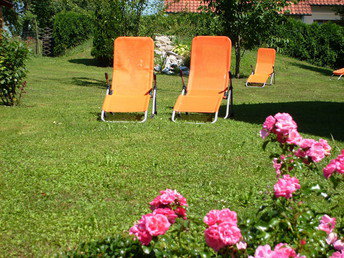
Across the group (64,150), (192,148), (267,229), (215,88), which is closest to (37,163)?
(64,150)

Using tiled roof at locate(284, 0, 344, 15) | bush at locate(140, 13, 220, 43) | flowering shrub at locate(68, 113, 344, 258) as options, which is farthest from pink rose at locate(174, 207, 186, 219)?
tiled roof at locate(284, 0, 344, 15)

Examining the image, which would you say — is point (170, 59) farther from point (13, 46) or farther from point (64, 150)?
point (64, 150)

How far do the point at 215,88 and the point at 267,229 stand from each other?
660cm

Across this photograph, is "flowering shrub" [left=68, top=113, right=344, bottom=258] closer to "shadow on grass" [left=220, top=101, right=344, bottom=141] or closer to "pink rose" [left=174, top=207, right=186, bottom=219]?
"pink rose" [left=174, top=207, right=186, bottom=219]

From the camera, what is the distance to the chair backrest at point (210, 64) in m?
8.61

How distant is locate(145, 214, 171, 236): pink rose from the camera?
6.17ft

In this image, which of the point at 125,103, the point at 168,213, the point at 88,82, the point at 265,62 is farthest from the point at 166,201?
the point at 265,62

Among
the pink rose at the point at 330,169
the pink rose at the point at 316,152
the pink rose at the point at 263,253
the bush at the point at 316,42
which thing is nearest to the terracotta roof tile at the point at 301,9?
the bush at the point at 316,42

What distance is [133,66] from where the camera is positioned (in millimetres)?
8625

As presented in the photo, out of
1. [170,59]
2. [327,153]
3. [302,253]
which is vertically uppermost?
[327,153]

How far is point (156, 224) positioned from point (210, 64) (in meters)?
7.06

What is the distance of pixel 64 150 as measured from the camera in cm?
551

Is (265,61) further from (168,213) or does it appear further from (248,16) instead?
(168,213)

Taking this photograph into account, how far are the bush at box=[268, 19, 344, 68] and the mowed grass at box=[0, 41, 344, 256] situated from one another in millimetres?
15286
